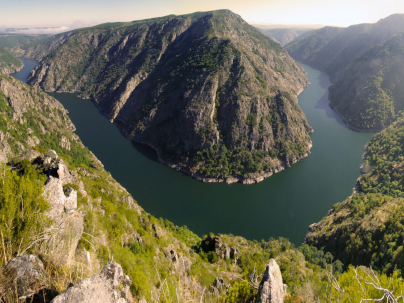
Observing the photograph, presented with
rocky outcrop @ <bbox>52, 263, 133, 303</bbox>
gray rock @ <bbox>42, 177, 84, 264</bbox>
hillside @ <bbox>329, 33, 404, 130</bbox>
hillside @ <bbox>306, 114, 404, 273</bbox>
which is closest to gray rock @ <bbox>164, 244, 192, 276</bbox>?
gray rock @ <bbox>42, 177, 84, 264</bbox>

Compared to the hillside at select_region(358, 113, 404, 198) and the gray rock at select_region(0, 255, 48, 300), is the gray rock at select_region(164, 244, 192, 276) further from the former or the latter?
the hillside at select_region(358, 113, 404, 198)

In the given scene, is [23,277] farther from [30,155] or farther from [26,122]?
[26,122]

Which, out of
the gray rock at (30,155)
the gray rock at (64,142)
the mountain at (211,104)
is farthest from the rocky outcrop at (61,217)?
→ the gray rock at (64,142)

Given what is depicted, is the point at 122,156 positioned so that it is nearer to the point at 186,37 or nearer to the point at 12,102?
the point at 12,102

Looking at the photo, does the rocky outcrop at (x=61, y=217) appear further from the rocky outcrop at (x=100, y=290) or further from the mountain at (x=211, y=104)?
the mountain at (x=211, y=104)

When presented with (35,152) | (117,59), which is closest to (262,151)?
(35,152)

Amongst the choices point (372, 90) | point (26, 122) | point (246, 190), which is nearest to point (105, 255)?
point (246, 190)
